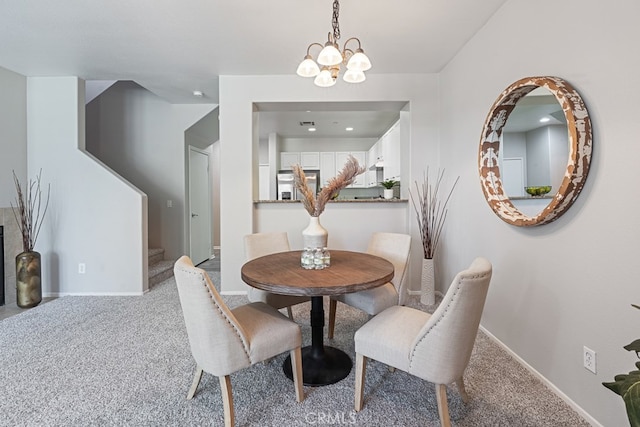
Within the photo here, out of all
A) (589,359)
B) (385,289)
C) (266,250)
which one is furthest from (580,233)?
(266,250)

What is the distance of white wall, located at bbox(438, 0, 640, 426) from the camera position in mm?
1296

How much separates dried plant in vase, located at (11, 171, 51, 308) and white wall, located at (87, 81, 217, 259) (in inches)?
52.9

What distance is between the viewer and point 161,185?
4.63 m

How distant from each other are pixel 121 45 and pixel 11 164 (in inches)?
76.5

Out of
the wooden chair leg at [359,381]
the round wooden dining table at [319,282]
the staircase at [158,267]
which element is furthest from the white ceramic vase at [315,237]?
the staircase at [158,267]

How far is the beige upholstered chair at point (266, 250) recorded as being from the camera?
7.11ft

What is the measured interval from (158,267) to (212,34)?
10.6ft

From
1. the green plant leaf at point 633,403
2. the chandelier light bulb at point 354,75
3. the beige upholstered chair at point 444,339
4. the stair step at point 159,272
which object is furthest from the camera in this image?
the stair step at point 159,272

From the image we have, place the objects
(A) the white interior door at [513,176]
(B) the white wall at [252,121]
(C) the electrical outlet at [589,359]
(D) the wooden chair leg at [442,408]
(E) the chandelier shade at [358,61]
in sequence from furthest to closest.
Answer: (B) the white wall at [252,121] < (A) the white interior door at [513,176] < (E) the chandelier shade at [358,61] < (C) the electrical outlet at [589,359] < (D) the wooden chair leg at [442,408]

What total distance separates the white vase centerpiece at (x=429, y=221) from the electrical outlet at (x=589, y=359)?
1521 millimetres

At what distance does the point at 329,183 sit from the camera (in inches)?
70.2

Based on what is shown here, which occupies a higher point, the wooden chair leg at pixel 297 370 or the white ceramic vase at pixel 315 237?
the white ceramic vase at pixel 315 237

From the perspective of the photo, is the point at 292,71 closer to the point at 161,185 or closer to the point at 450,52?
the point at 450,52

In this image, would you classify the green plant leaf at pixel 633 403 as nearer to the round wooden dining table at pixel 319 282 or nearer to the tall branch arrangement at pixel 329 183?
the round wooden dining table at pixel 319 282
